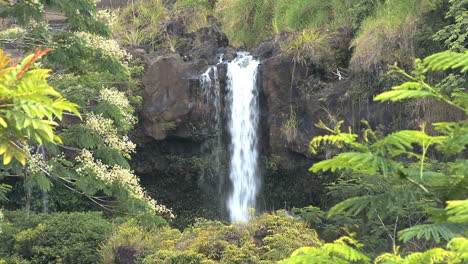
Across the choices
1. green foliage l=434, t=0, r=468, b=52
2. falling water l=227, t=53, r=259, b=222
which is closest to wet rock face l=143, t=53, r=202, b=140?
falling water l=227, t=53, r=259, b=222

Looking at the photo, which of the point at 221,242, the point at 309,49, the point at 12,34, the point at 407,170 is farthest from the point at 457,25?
the point at 407,170

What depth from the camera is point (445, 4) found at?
12.7 m

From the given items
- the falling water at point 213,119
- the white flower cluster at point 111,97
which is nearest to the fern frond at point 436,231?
the white flower cluster at point 111,97

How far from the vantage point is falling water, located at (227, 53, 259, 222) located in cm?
1578

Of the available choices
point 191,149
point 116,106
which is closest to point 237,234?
point 116,106

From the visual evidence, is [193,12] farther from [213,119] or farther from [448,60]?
[448,60]

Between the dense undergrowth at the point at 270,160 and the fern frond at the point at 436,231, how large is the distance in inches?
0.4

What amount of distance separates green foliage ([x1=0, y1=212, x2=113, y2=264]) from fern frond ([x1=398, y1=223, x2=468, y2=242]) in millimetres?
7787

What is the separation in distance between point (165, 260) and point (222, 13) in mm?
14747

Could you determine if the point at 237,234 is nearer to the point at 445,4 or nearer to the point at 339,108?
the point at 339,108

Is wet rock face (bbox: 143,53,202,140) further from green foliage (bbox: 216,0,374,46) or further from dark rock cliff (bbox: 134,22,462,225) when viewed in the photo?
green foliage (bbox: 216,0,374,46)

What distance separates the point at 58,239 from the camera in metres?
10.4

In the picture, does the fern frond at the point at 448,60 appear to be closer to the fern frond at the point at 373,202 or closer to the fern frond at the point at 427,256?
the fern frond at the point at 373,202

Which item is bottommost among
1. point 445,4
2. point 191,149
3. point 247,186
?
point 247,186
